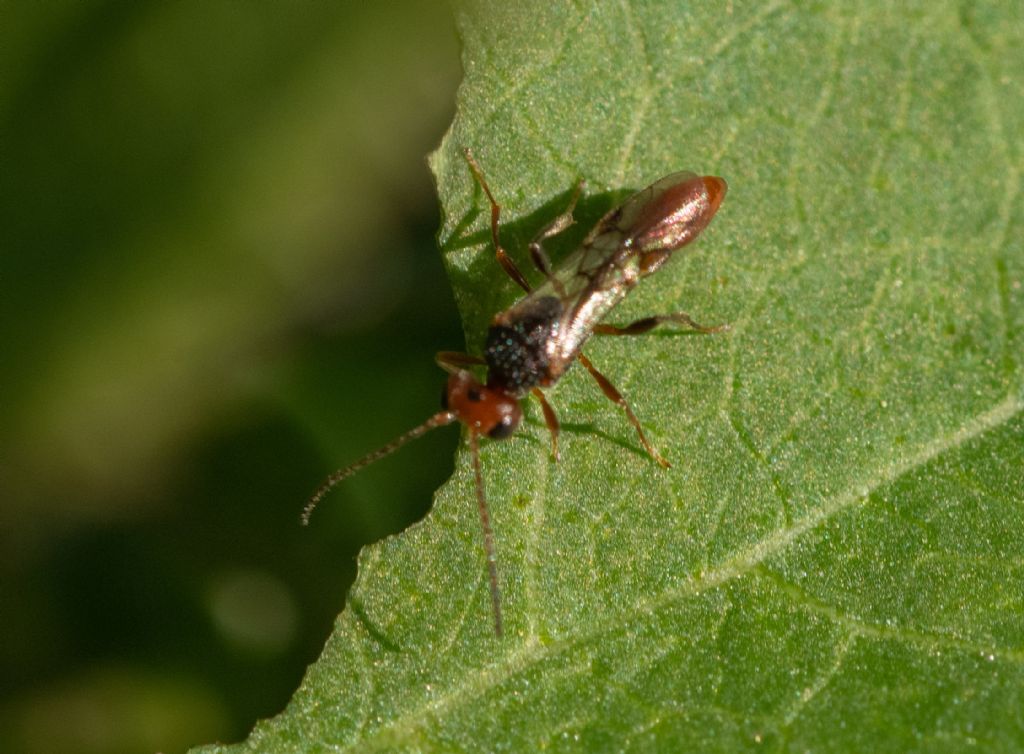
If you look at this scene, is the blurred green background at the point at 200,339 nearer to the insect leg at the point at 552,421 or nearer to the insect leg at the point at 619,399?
the insect leg at the point at 552,421

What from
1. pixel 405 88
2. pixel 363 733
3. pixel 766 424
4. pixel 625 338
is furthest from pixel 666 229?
pixel 363 733

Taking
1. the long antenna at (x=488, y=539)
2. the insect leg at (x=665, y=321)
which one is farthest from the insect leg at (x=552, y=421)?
the insect leg at (x=665, y=321)

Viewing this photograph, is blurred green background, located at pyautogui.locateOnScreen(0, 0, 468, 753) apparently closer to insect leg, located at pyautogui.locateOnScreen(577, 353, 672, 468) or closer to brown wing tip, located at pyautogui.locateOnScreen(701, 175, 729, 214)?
insect leg, located at pyautogui.locateOnScreen(577, 353, 672, 468)

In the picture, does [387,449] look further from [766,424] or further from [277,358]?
[766,424]

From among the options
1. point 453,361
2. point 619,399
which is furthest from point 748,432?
point 453,361

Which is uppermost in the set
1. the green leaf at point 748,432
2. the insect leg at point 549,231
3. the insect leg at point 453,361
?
the insect leg at point 549,231

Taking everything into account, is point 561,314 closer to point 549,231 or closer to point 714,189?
point 549,231
